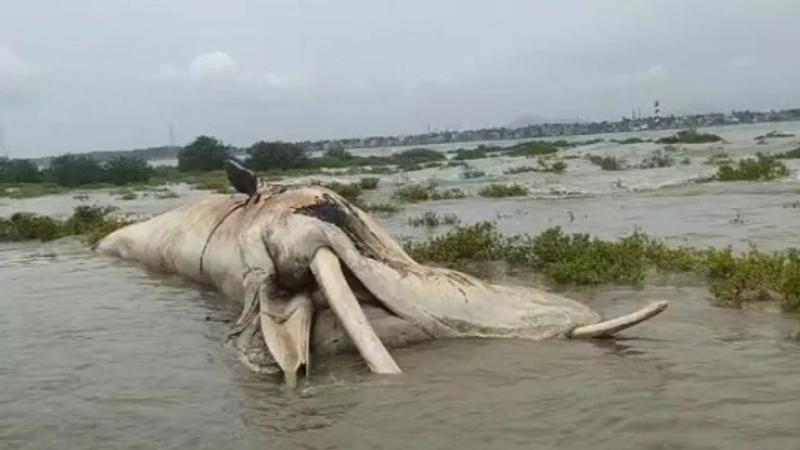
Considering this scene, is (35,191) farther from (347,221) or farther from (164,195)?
(347,221)

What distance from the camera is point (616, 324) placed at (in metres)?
7.43

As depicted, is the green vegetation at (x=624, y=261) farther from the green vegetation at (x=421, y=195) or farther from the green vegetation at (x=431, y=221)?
the green vegetation at (x=421, y=195)

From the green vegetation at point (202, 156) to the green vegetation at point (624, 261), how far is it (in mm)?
41632

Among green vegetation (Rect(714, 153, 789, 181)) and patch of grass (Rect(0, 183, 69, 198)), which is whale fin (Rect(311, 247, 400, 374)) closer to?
green vegetation (Rect(714, 153, 789, 181))

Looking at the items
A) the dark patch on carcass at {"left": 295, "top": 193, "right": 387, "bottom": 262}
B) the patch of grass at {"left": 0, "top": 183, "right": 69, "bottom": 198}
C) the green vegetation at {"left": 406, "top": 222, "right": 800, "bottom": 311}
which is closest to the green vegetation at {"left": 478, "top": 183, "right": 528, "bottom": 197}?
the green vegetation at {"left": 406, "top": 222, "right": 800, "bottom": 311}

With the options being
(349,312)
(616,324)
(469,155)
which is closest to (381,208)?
(616,324)

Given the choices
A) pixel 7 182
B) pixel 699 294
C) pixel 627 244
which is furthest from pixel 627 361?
pixel 7 182

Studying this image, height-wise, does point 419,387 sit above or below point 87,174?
below

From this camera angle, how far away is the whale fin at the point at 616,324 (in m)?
7.29

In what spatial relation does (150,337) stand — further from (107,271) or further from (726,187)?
(726,187)

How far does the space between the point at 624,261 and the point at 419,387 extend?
188 inches

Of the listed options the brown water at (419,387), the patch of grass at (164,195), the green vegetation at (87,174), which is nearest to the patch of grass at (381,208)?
the patch of grass at (164,195)

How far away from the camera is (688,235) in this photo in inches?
557

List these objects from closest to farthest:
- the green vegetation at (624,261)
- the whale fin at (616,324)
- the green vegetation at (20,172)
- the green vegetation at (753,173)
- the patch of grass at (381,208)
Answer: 1. the whale fin at (616,324)
2. the green vegetation at (624,261)
3. the patch of grass at (381,208)
4. the green vegetation at (753,173)
5. the green vegetation at (20,172)
